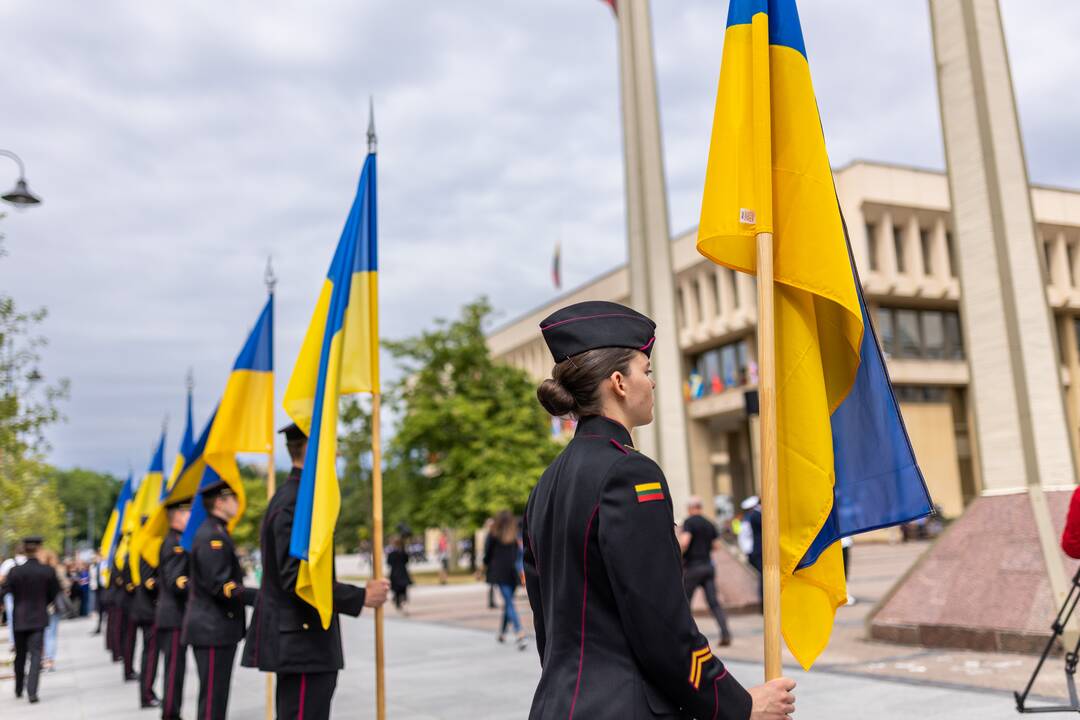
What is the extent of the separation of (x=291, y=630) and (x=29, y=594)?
29.1 feet

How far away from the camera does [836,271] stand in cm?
308

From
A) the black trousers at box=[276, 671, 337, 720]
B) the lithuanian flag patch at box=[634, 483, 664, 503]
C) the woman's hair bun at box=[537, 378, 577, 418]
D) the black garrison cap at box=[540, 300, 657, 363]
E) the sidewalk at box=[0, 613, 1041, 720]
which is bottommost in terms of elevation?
the sidewalk at box=[0, 613, 1041, 720]

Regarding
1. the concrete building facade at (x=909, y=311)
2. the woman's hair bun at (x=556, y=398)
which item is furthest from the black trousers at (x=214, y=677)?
the concrete building facade at (x=909, y=311)

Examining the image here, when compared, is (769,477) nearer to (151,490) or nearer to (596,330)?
(596,330)

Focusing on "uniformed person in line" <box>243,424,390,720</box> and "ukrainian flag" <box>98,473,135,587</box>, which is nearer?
"uniformed person in line" <box>243,424,390,720</box>

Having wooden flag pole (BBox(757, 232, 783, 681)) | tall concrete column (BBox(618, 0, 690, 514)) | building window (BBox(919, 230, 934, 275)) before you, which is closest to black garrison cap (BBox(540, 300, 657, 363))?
wooden flag pole (BBox(757, 232, 783, 681))

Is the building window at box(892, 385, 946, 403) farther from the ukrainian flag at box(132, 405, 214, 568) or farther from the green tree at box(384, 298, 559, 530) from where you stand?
the ukrainian flag at box(132, 405, 214, 568)

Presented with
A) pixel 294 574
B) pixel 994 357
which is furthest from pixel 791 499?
pixel 994 357

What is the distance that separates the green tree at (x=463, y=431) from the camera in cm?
4234

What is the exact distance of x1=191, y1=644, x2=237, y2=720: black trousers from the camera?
6.64 meters

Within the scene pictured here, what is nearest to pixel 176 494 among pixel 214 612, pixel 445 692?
pixel 445 692

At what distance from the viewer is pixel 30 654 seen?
1190 cm

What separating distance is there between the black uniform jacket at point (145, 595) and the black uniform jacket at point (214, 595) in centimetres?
487

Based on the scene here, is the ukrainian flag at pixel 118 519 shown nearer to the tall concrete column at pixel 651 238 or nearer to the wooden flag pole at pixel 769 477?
the tall concrete column at pixel 651 238
